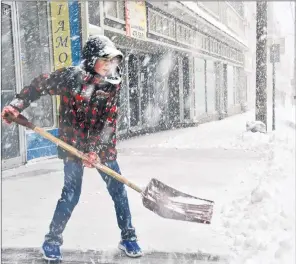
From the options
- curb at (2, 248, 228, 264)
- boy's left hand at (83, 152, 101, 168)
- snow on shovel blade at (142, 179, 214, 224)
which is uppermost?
boy's left hand at (83, 152, 101, 168)

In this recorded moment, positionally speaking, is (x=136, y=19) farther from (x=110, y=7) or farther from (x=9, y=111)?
(x=9, y=111)

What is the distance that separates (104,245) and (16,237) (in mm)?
601

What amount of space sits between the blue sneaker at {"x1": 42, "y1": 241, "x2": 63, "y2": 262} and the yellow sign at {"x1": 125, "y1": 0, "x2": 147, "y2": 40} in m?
3.51

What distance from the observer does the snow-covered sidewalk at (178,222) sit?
2646 millimetres

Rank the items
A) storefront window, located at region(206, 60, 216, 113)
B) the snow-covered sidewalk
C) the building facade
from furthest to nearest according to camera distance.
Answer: storefront window, located at region(206, 60, 216, 113), the building facade, the snow-covered sidewalk

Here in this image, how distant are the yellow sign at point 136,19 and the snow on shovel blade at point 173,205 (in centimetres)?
317

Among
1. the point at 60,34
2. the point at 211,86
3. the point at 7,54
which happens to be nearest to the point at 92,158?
the point at 60,34

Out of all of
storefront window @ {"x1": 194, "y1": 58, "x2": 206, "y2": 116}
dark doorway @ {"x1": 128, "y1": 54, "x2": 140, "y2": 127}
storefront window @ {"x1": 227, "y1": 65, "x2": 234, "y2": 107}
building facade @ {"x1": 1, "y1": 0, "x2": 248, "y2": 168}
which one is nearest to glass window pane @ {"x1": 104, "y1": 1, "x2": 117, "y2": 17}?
building facade @ {"x1": 1, "y1": 0, "x2": 248, "y2": 168}

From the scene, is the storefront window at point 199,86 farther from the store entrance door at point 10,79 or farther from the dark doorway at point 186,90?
the store entrance door at point 10,79

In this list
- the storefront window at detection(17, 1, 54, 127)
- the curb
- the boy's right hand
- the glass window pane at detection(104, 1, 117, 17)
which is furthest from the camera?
the glass window pane at detection(104, 1, 117, 17)

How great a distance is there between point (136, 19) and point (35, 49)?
2297 millimetres

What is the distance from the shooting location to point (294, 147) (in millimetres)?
6957

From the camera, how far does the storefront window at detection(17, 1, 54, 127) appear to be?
3980 mm

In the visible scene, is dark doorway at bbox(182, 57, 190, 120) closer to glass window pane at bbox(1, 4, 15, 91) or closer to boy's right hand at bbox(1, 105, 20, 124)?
glass window pane at bbox(1, 4, 15, 91)
